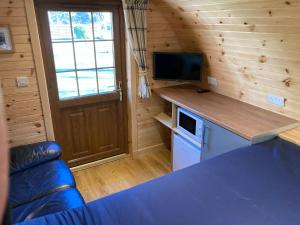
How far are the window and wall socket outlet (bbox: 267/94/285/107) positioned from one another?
5.84 ft

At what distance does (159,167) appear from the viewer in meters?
3.40

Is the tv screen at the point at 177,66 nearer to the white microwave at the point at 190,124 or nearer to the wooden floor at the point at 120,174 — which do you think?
the white microwave at the point at 190,124

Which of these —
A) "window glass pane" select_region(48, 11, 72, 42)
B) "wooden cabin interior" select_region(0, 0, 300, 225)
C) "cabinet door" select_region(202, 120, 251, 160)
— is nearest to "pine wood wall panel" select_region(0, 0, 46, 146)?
"wooden cabin interior" select_region(0, 0, 300, 225)

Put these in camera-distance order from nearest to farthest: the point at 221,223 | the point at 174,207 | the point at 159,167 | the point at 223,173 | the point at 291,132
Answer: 1. the point at 221,223
2. the point at 174,207
3. the point at 223,173
4. the point at 291,132
5. the point at 159,167

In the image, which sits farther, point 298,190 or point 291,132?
point 291,132

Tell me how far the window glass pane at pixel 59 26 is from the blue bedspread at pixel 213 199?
193 cm

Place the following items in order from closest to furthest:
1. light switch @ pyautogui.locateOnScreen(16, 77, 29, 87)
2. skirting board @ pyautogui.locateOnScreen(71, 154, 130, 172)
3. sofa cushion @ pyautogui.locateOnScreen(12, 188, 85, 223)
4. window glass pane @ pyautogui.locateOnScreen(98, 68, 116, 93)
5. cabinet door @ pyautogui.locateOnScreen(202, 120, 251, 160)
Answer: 1. sofa cushion @ pyautogui.locateOnScreen(12, 188, 85, 223)
2. cabinet door @ pyautogui.locateOnScreen(202, 120, 251, 160)
3. light switch @ pyautogui.locateOnScreen(16, 77, 29, 87)
4. window glass pane @ pyautogui.locateOnScreen(98, 68, 116, 93)
5. skirting board @ pyautogui.locateOnScreen(71, 154, 130, 172)

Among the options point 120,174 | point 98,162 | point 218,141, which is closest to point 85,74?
point 98,162

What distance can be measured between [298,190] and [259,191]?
0.76 ft

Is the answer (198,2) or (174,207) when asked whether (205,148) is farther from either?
(198,2)

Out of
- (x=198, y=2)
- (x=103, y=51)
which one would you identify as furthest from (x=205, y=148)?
(x=103, y=51)

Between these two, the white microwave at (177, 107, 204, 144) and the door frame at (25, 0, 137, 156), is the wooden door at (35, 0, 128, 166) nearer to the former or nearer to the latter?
the door frame at (25, 0, 137, 156)

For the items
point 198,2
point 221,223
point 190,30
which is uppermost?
point 198,2

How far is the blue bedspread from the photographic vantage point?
1.36 meters
